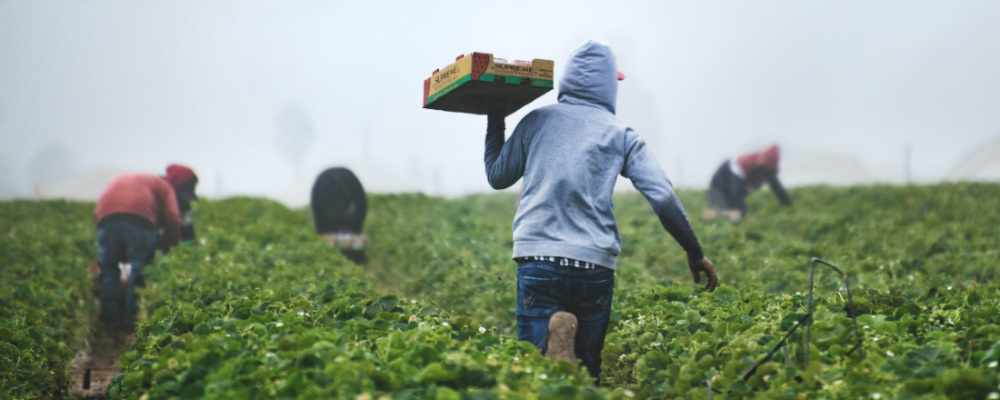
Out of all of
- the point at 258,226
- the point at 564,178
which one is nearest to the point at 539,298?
the point at 564,178

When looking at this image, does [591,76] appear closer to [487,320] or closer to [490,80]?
[490,80]

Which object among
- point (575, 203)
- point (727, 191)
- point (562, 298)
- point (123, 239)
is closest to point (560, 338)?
point (562, 298)

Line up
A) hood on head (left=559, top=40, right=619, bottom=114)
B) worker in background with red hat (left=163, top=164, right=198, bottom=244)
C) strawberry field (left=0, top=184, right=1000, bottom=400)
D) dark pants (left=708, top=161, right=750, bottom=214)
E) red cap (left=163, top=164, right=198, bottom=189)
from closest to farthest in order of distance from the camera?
strawberry field (left=0, top=184, right=1000, bottom=400), hood on head (left=559, top=40, right=619, bottom=114), worker in background with red hat (left=163, top=164, right=198, bottom=244), red cap (left=163, top=164, right=198, bottom=189), dark pants (left=708, top=161, right=750, bottom=214)

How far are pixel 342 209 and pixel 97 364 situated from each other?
3.85 metres

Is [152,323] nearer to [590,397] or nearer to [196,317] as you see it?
[196,317]

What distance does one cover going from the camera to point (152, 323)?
3.96 meters

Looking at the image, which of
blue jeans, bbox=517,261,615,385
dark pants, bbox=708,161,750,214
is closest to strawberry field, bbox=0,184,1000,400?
blue jeans, bbox=517,261,615,385

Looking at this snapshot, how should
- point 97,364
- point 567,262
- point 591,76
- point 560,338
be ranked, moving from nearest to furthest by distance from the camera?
point 560,338 → point 567,262 → point 591,76 → point 97,364

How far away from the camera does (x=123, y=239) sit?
800 centimetres

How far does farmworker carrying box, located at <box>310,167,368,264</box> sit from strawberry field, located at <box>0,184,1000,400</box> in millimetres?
296

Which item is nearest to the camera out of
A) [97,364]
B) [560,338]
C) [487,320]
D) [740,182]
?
[560,338]

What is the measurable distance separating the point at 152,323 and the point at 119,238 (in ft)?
15.5

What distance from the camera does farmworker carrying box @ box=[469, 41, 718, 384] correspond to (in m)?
3.17

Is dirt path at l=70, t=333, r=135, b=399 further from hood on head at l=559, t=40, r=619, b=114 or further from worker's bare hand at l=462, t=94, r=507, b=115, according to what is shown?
hood on head at l=559, t=40, r=619, b=114
